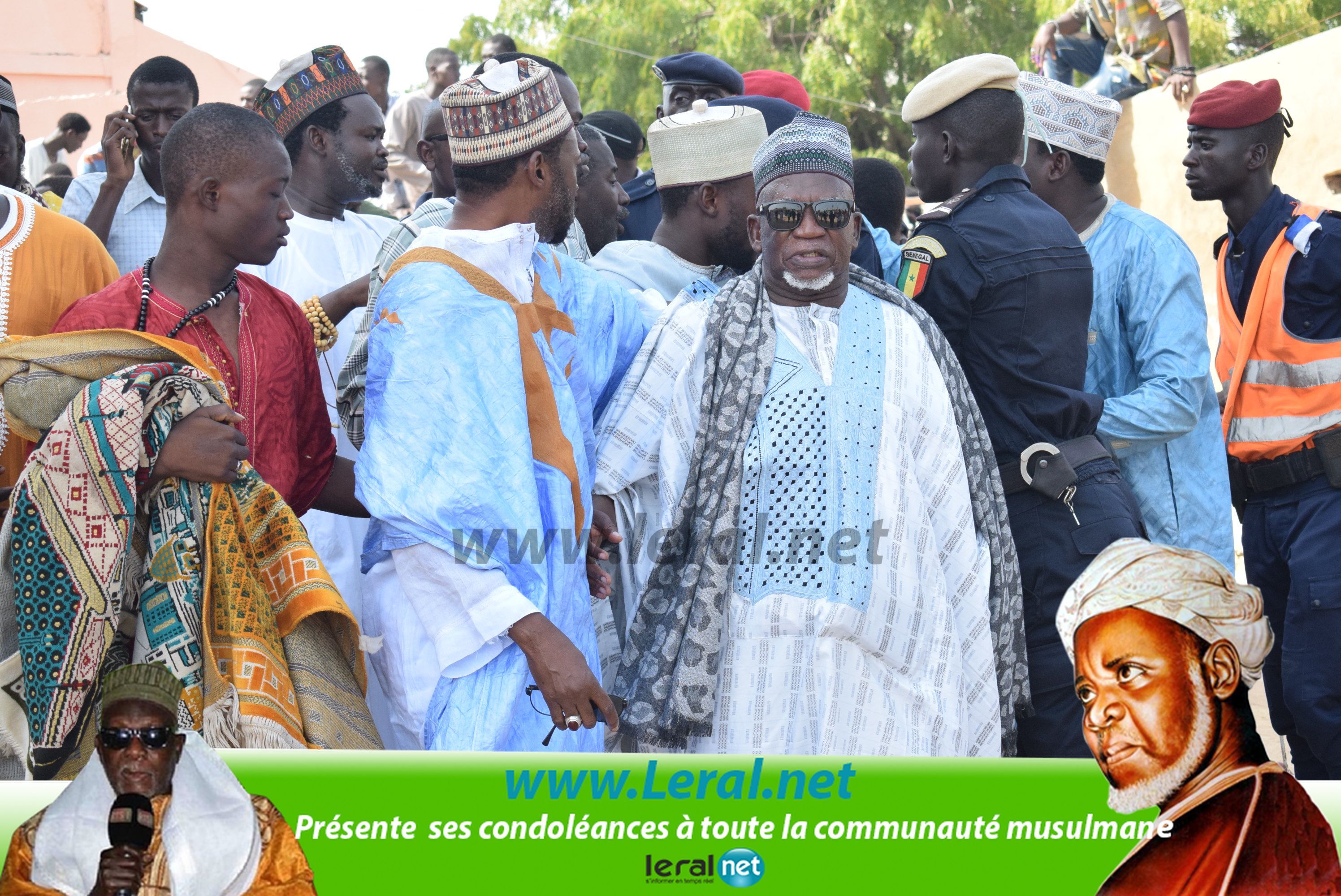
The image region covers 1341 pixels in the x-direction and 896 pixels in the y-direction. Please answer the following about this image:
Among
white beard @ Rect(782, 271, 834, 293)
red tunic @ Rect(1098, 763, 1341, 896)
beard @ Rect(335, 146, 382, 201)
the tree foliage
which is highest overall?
the tree foliage

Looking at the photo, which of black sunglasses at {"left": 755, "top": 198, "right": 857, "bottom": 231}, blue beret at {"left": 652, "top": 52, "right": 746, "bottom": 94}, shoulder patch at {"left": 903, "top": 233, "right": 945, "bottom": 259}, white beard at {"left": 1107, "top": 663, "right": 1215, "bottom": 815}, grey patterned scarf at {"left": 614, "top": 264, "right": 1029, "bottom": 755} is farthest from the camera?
blue beret at {"left": 652, "top": 52, "right": 746, "bottom": 94}

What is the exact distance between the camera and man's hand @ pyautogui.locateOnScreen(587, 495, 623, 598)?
11.1 feet

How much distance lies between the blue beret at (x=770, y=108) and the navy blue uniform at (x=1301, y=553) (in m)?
1.68

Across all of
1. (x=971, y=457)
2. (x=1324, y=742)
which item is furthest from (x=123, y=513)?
(x=1324, y=742)

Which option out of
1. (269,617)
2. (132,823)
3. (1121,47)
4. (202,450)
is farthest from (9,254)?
(1121,47)

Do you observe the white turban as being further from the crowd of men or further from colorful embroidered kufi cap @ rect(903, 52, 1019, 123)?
colorful embroidered kufi cap @ rect(903, 52, 1019, 123)

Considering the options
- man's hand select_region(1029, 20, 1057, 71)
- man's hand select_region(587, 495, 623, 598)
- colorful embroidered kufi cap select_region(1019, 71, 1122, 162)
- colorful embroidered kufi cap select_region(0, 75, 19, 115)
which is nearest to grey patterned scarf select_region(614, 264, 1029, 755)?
man's hand select_region(587, 495, 623, 598)

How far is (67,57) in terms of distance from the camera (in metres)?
13.4

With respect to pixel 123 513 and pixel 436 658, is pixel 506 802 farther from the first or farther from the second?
pixel 123 513

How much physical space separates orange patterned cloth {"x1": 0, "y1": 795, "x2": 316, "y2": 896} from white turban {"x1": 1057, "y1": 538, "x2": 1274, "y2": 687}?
5.04ft

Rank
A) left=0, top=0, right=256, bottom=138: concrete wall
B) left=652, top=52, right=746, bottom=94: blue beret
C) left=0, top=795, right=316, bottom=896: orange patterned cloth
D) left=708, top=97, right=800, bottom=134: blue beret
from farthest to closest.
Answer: left=0, top=0, right=256, bottom=138: concrete wall, left=652, top=52, right=746, bottom=94: blue beret, left=708, top=97, right=800, bottom=134: blue beret, left=0, top=795, right=316, bottom=896: orange patterned cloth

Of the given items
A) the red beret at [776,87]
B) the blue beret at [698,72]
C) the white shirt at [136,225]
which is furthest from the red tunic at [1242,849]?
the red beret at [776,87]

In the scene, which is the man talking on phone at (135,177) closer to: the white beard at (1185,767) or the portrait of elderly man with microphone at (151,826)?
the portrait of elderly man with microphone at (151,826)

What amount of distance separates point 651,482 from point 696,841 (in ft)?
3.32
